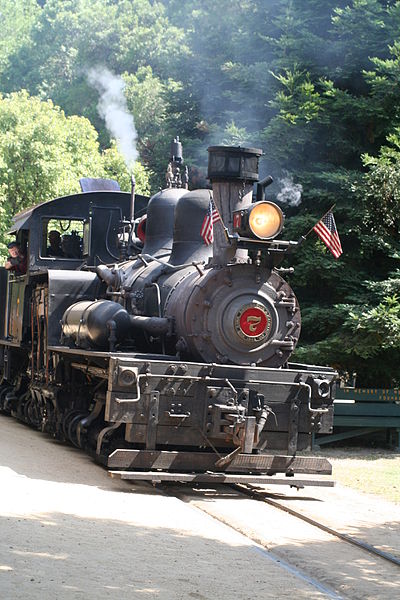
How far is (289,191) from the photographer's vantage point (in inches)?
628

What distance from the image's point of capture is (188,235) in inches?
478

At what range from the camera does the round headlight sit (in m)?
10.5

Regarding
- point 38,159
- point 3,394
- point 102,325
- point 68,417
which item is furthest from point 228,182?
point 38,159

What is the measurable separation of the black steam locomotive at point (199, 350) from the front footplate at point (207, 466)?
0.5 inches

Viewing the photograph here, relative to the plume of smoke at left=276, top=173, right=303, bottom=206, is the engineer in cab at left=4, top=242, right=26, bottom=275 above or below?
below

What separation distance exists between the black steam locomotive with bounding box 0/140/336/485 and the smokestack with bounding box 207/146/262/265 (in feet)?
0.04

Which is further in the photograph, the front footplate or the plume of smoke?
the plume of smoke

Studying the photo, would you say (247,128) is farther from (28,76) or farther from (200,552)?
(28,76)

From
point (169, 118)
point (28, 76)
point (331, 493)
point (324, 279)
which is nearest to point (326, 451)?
point (324, 279)

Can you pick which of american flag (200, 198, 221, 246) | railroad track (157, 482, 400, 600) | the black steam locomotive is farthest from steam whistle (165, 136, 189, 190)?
railroad track (157, 482, 400, 600)

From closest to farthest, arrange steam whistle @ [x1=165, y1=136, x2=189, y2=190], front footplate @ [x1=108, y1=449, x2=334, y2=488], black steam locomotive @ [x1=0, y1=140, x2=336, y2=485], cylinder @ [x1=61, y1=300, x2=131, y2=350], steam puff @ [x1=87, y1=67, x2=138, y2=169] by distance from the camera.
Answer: front footplate @ [x1=108, y1=449, x2=334, y2=488] < black steam locomotive @ [x1=0, y1=140, x2=336, y2=485] < cylinder @ [x1=61, y1=300, x2=131, y2=350] < steam whistle @ [x1=165, y1=136, x2=189, y2=190] < steam puff @ [x1=87, y1=67, x2=138, y2=169]

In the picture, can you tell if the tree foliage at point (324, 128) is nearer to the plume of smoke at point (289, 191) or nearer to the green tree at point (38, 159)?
Answer: the plume of smoke at point (289, 191)

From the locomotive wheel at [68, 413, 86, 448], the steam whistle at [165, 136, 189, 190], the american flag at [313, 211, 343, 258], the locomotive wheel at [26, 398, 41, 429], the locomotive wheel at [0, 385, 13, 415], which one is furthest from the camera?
the locomotive wheel at [0, 385, 13, 415]

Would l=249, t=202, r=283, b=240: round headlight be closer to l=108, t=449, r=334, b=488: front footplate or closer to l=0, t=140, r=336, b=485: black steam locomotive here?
l=0, t=140, r=336, b=485: black steam locomotive
